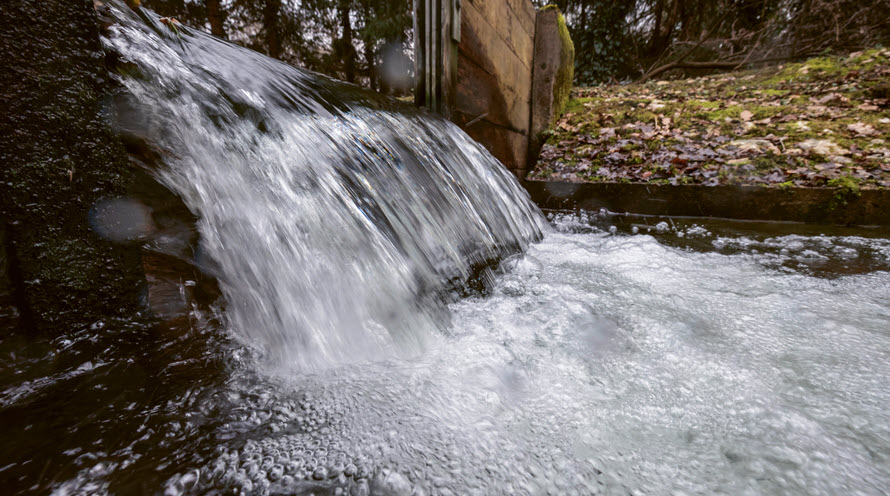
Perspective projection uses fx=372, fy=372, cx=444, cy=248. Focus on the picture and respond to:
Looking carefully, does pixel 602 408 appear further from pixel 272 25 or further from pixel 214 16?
pixel 272 25

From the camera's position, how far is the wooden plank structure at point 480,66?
364cm

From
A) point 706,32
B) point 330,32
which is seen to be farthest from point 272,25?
point 706,32

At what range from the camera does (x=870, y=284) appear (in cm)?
210

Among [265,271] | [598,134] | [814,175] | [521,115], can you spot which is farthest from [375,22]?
[265,271]

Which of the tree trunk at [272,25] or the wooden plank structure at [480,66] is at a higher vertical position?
the tree trunk at [272,25]

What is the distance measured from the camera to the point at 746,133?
4.91 meters

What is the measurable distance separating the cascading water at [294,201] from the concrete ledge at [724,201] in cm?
226

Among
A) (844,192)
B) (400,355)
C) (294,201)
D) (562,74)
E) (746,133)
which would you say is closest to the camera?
(400,355)

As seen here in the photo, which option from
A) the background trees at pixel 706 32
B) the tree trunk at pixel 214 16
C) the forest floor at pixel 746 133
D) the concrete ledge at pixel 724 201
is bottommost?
the concrete ledge at pixel 724 201

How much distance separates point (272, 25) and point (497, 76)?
8443 millimetres

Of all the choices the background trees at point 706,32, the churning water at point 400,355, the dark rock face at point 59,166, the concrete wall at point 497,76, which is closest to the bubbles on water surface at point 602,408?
the churning water at point 400,355

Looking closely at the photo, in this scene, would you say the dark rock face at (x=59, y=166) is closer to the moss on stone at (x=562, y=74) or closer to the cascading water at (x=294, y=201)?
the cascading water at (x=294, y=201)

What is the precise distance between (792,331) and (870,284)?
3.41ft

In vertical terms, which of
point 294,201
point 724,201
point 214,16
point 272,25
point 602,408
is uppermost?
point 272,25
